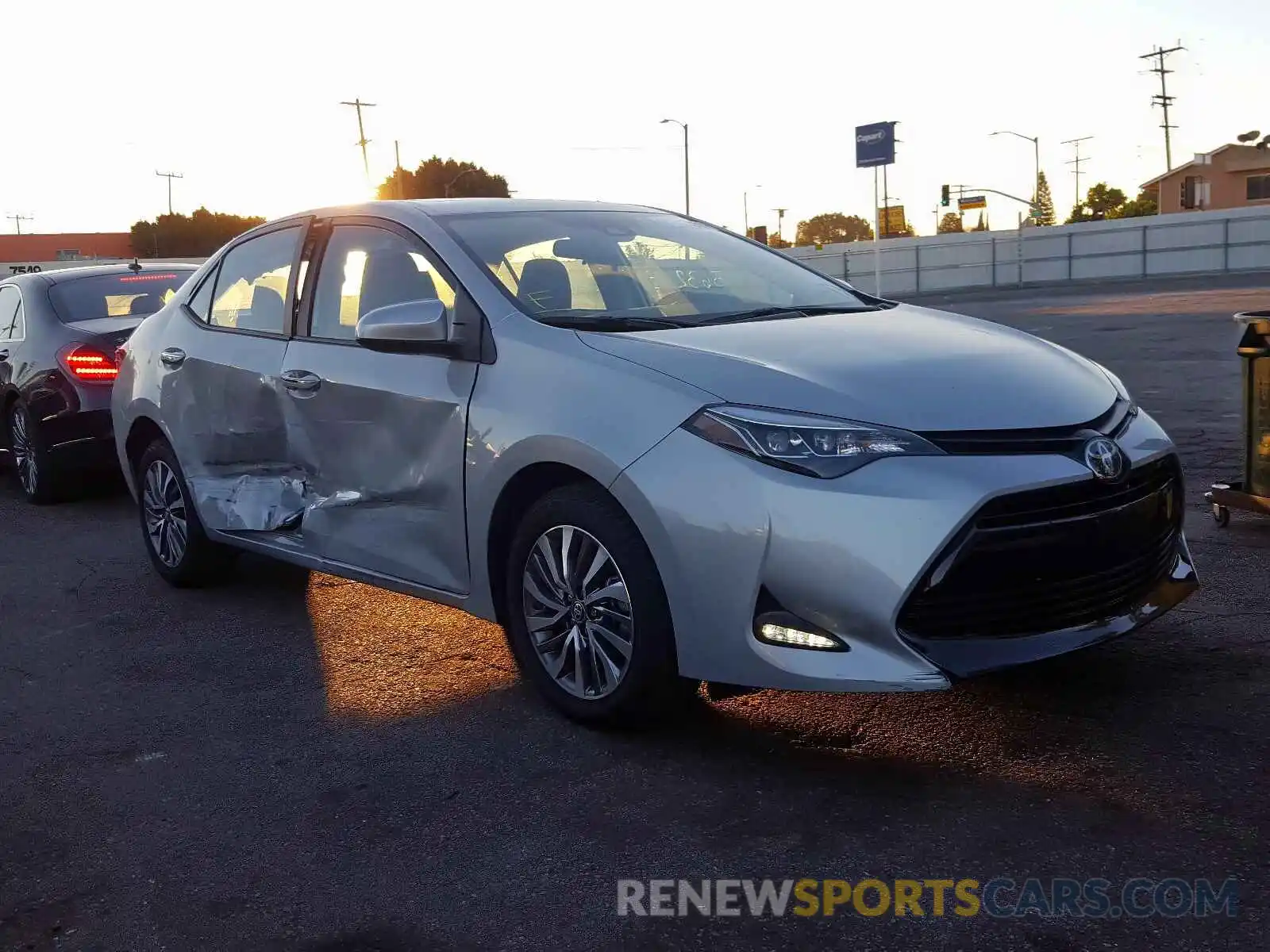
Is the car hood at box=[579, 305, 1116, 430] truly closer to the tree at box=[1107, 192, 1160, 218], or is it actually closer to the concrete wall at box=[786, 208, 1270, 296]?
the concrete wall at box=[786, 208, 1270, 296]

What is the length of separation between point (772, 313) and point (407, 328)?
4.00 feet

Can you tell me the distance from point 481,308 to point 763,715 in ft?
5.16

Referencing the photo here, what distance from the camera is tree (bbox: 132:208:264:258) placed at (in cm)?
8944

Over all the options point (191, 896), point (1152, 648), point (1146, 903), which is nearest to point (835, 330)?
point (1152, 648)

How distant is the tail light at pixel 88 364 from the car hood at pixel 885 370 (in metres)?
5.52

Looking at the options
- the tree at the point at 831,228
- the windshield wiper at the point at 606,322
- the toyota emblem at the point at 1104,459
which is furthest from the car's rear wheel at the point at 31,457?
the tree at the point at 831,228

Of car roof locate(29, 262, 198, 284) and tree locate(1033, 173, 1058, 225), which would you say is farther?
tree locate(1033, 173, 1058, 225)

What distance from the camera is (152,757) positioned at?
4012mm

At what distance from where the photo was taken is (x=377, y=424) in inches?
178

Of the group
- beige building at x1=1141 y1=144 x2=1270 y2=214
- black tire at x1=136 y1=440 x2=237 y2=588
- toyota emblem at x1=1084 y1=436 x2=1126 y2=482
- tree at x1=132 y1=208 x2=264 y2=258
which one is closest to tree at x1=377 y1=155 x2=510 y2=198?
tree at x1=132 y1=208 x2=264 y2=258

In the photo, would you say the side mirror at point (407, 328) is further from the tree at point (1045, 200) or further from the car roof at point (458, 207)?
the tree at point (1045, 200)

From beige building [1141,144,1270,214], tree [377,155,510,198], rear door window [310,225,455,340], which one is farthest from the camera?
tree [377,155,510,198]

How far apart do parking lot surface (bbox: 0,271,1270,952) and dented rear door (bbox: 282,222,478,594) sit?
0.50 meters

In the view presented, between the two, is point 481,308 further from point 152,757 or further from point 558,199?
point 152,757
